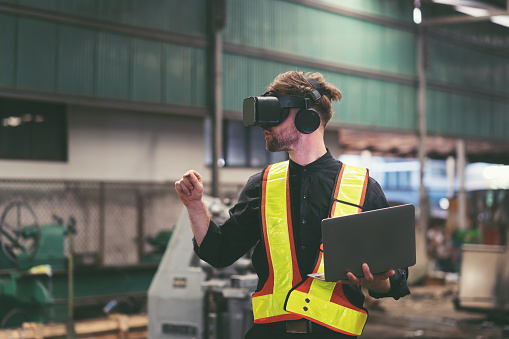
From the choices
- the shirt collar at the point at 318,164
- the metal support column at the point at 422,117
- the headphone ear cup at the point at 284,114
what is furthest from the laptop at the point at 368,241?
the metal support column at the point at 422,117

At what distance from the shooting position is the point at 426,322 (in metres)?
11.3

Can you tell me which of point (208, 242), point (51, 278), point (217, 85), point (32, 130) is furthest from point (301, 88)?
point (217, 85)

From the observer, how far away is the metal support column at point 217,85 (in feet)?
47.3

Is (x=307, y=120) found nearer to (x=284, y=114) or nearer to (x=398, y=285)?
(x=284, y=114)

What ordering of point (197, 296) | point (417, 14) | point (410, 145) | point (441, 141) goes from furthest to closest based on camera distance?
point (410, 145)
point (441, 141)
point (417, 14)
point (197, 296)

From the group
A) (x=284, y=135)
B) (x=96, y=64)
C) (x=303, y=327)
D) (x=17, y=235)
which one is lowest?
(x=17, y=235)

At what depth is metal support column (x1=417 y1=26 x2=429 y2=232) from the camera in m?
19.0

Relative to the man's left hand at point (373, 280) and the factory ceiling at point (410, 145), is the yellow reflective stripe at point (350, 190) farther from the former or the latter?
the factory ceiling at point (410, 145)

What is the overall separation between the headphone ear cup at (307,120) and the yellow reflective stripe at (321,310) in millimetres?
798

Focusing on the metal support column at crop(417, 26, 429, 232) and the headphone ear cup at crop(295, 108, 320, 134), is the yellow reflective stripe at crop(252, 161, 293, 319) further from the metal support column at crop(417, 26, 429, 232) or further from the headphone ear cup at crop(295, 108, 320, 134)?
the metal support column at crop(417, 26, 429, 232)

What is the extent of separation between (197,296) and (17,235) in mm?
5745

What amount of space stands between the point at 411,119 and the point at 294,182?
56.0 ft

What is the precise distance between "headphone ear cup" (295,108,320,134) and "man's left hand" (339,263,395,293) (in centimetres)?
75

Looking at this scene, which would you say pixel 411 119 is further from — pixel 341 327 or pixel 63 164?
pixel 341 327
